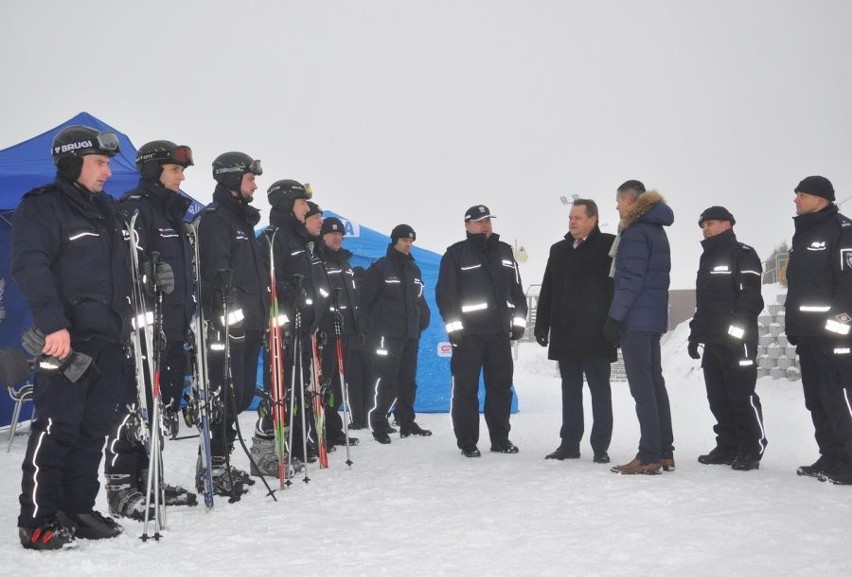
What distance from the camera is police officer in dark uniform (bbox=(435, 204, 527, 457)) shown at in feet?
20.9

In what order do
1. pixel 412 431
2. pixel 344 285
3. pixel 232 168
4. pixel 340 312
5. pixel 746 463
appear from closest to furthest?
pixel 232 168, pixel 746 463, pixel 340 312, pixel 344 285, pixel 412 431

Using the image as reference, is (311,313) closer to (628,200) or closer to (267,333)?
(267,333)

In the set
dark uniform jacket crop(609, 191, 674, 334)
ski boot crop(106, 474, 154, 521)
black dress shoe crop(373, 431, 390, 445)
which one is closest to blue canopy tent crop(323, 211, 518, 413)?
black dress shoe crop(373, 431, 390, 445)

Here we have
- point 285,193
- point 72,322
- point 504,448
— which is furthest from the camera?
point 504,448

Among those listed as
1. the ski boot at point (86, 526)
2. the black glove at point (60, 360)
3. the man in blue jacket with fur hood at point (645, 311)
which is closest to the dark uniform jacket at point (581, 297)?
the man in blue jacket with fur hood at point (645, 311)

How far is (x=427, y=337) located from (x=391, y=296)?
103 inches

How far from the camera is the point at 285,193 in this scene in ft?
19.0

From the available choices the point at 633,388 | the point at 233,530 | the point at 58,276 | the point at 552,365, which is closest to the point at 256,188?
the point at 58,276

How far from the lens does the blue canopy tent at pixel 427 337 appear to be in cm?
1056

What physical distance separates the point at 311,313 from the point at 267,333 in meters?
0.57

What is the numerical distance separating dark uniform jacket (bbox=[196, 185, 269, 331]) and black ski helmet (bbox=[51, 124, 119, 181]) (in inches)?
40.0

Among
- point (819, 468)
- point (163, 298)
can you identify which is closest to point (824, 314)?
point (819, 468)

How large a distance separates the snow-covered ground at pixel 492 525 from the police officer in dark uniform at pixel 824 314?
1.33 feet

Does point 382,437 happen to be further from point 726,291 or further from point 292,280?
point 726,291
